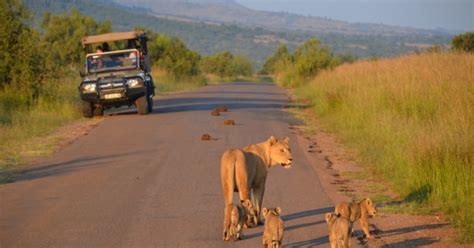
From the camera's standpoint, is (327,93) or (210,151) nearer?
(210,151)

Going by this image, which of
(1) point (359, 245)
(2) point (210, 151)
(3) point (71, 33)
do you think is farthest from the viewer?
(3) point (71, 33)

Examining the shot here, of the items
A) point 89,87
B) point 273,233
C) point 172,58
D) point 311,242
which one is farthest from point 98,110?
point 172,58

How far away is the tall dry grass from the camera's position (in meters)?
11.4

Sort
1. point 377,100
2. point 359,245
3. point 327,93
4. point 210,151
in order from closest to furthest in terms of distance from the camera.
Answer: point 359,245, point 210,151, point 377,100, point 327,93

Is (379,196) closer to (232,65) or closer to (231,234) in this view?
(231,234)

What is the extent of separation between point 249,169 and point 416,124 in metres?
8.34

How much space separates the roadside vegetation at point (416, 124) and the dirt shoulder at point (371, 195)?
0.66 ft

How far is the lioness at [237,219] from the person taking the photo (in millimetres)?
8773

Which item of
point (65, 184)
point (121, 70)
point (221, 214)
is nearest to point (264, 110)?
point (121, 70)

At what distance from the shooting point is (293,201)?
11281mm

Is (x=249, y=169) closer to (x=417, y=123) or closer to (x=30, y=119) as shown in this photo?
(x=417, y=123)

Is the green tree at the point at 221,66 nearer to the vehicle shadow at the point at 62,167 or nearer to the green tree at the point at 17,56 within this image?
the green tree at the point at 17,56

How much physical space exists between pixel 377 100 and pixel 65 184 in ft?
34.4

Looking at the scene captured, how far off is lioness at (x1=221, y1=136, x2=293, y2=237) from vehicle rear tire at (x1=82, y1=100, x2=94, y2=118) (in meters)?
14.6
